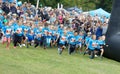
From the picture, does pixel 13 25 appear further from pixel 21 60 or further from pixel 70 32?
pixel 21 60

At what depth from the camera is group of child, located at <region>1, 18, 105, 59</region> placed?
751 inches

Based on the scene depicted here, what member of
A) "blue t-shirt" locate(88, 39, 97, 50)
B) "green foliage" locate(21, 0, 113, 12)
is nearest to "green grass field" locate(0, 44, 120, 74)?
"blue t-shirt" locate(88, 39, 97, 50)

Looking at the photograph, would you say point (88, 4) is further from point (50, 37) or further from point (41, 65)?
point (41, 65)

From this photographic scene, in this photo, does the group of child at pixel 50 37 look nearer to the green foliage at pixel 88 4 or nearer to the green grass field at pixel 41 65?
the green grass field at pixel 41 65

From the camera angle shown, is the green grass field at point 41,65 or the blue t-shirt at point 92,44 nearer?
the green grass field at point 41,65

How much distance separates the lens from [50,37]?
70.8 ft

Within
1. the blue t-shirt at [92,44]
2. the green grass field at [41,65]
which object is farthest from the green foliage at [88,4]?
the green grass field at [41,65]

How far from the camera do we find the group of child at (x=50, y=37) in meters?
19.1

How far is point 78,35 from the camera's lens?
20797 millimetres

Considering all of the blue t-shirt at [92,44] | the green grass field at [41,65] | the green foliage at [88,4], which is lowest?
the green grass field at [41,65]

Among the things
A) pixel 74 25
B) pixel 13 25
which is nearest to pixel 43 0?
pixel 74 25

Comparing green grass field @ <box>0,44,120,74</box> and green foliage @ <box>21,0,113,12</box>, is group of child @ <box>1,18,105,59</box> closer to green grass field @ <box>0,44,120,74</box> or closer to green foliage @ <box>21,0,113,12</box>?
green grass field @ <box>0,44,120,74</box>

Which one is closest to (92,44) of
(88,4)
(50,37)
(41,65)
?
(50,37)

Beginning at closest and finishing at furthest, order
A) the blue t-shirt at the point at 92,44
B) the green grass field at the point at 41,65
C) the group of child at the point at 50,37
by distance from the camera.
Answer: the green grass field at the point at 41,65 < the group of child at the point at 50,37 < the blue t-shirt at the point at 92,44
